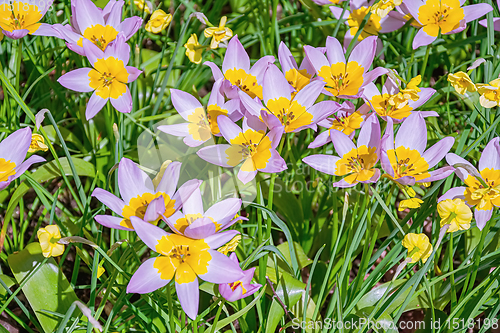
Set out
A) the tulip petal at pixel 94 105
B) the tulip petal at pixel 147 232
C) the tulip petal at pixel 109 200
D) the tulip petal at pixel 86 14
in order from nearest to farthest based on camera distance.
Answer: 1. the tulip petal at pixel 147 232
2. the tulip petal at pixel 109 200
3. the tulip petal at pixel 94 105
4. the tulip petal at pixel 86 14

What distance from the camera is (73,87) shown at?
1.23m

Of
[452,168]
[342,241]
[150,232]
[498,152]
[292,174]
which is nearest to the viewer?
[150,232]

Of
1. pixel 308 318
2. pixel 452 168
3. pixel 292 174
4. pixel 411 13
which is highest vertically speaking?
pixel 411 13

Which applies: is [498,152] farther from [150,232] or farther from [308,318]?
[150,232]

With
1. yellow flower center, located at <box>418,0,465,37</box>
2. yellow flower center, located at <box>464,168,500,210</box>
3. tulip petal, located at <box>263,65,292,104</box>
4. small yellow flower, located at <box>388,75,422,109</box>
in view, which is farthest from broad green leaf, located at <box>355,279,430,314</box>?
yellow flower center, located at <box>418,0,465,37</box>

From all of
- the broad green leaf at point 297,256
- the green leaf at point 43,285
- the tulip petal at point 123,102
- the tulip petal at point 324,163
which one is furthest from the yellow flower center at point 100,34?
the broad green leaf at point 297,256

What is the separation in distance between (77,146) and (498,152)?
1512 mm

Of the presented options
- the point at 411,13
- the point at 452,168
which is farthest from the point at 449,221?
the point at 411,13

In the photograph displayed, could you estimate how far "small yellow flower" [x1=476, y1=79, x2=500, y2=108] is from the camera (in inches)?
45.5

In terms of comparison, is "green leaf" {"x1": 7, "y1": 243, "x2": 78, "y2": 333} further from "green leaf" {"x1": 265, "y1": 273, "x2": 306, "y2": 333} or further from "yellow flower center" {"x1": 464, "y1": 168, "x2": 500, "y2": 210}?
"yellow flower center" {"x1": 464, "y1": 168, "x2": 500, "y2": 210}

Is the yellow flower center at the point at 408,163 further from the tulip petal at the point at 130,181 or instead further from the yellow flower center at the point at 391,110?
the tulip petal at the point at 130,181

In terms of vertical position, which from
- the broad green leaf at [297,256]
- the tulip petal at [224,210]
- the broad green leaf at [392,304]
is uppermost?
the tulip petal at [224,210]

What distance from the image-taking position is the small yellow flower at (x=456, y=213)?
0.96 m

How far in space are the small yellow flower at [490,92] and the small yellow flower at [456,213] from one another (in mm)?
387
